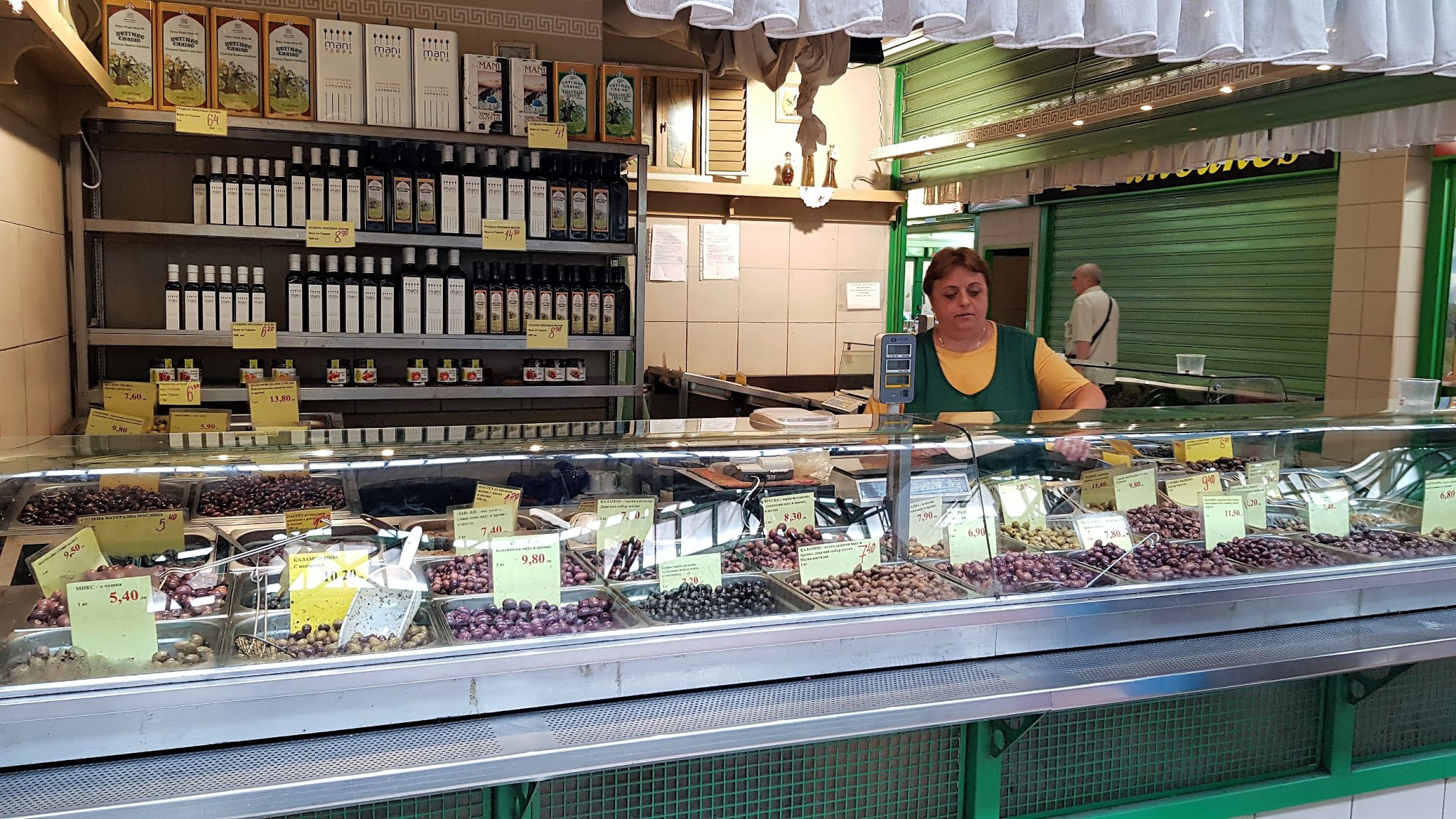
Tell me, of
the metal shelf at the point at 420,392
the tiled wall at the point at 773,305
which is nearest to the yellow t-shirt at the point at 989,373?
the metal shelf at the point at 420,392

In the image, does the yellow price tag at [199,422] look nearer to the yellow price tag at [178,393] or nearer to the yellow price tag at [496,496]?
the yellow price tag at [178,393]

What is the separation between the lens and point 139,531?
2018 mm

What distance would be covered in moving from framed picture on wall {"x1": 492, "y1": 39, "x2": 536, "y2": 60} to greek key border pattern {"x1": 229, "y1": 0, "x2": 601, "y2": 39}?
0.05 m

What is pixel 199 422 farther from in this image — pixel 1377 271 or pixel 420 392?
pixel 1377 271

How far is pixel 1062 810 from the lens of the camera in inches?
88.0

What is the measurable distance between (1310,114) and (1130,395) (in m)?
1.71

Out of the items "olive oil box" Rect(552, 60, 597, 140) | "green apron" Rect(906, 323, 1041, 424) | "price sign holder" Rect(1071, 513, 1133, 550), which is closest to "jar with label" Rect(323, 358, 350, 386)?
"olive oil box" Rect(552, 60, 597, 140)

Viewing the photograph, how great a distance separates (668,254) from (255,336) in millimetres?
4282

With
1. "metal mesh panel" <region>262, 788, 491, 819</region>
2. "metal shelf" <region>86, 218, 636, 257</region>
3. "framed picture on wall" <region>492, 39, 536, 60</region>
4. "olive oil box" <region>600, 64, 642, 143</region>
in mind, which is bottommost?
"metal mesh panel" <region>262, 788, 491, 819</region>

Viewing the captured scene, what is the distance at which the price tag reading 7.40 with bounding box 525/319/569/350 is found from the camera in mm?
4398

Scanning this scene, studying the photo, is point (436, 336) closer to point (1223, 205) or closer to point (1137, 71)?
point (1137, 71)

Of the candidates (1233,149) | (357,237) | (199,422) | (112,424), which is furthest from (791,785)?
(1233,149)

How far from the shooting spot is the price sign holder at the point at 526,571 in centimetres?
197

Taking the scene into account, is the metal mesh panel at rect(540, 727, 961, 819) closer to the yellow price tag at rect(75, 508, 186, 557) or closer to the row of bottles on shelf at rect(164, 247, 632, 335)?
the yellow price tag at rect(75, 508, 186, 557)
